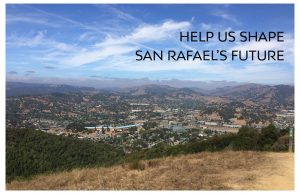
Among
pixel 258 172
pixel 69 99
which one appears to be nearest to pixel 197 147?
pixel 258 172

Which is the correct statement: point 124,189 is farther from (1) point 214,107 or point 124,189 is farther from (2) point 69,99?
(2) point 69,99

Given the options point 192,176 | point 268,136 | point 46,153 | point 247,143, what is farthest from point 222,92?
point 192,176

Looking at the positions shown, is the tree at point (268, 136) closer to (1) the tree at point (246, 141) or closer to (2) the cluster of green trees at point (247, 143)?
(2) the cluster of green trees at point (247, 143)

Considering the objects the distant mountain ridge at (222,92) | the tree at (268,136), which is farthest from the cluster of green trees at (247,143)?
the distant mountain ridge at (222,92)

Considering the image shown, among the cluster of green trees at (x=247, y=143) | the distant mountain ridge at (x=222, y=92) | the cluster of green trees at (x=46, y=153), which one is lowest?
the cluster of green trees at (x=46, y=153)

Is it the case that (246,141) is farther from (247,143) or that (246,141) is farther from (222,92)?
(222,92)

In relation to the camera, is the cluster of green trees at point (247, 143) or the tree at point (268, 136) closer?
the cluster of green trees at point (247, 143)
